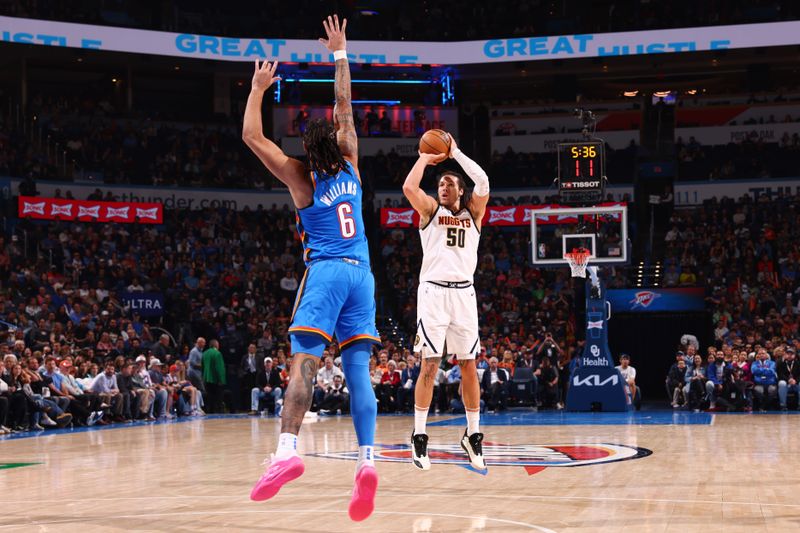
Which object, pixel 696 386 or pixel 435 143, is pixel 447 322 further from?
pixel 696 386

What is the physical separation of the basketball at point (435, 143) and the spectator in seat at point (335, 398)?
12.8 meters

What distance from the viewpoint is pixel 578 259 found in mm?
18656

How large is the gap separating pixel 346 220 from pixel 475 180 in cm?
256

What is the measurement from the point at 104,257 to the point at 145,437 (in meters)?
13.7

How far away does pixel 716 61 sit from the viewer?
33.0m

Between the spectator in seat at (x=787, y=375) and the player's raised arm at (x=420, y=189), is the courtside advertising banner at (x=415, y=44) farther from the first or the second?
the player's raised arm at (x=420, y=189)

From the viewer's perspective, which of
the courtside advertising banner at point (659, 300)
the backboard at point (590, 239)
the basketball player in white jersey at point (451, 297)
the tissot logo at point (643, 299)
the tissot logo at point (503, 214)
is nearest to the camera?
the basketball player in white jersey at point (451, 297)

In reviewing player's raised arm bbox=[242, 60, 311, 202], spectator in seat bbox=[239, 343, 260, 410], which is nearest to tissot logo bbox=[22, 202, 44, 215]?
spectator in seat bbox=[239, 343, 260, 410]

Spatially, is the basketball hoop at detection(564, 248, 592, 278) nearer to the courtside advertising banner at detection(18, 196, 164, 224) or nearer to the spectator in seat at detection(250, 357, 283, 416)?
the spectator in seat at detection(250, 357, 283, 416)

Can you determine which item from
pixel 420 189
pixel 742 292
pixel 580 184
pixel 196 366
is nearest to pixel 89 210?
pixel 196 366

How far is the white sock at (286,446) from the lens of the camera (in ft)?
17.3

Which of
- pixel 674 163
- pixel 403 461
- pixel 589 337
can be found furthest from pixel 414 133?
pixel 403 461

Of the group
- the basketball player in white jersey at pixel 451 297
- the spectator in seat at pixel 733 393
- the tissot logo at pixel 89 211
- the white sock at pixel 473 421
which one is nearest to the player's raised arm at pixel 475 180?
the basketball player in white jersey at pixel 451 297

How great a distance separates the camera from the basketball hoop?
18672mm
